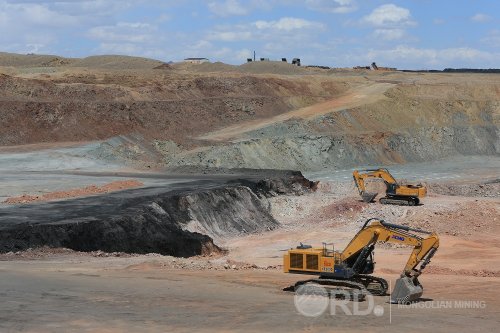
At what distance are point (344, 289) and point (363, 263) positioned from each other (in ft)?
2.72

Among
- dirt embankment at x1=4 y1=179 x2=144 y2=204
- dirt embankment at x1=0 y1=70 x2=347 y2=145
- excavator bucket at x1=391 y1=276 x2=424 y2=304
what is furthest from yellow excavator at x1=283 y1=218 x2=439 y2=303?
dirt embankment at x1=0 y1=70 x2=347 y2=145

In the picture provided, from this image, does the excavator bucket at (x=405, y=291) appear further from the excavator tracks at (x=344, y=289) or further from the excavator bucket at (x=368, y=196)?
the excavator bucket at (x=368, y=196)

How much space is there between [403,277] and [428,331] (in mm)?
3040

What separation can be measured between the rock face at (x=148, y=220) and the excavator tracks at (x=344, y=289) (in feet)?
36.0

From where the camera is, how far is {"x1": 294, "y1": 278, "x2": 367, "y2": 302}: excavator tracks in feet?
65.7

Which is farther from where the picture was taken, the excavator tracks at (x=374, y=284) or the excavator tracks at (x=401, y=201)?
the excavator tracks at (x=401, y=201)

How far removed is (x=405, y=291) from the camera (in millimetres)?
19562

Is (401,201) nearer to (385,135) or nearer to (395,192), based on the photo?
(395,192)

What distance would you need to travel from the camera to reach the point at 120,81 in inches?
3118

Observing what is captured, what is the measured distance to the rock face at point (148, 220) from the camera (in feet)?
93.1

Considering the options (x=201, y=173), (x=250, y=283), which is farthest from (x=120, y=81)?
(x=250, y=283)

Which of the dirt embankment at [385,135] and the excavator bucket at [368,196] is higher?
the dirt embankment at [385,135]

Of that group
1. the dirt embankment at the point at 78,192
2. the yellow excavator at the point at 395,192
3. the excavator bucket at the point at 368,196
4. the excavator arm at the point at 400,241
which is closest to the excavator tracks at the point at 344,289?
the excavator arm at the point at 400,241

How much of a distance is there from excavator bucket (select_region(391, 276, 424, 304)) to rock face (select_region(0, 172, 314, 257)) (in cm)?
1257
